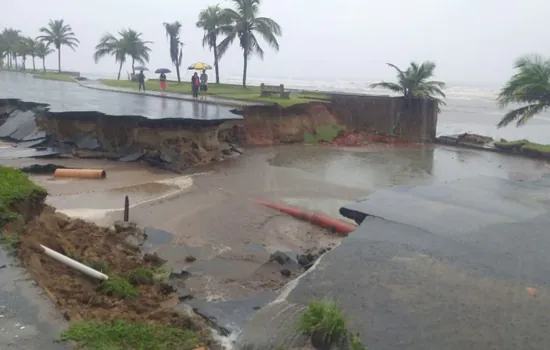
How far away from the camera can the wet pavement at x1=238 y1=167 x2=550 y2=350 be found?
384 centimetres

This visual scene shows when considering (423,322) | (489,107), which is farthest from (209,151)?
(489,107)

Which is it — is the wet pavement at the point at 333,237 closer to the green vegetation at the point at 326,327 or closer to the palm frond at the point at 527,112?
the green vegetation at the point at 326,327

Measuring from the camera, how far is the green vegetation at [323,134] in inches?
993

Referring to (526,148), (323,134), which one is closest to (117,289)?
(323,134)

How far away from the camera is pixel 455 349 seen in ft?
12.0

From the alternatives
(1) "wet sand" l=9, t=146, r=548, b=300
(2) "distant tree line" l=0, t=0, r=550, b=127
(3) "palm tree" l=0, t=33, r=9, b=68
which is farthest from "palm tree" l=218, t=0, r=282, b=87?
(3) "palm tree" l=0, t=33, r=9, b=68

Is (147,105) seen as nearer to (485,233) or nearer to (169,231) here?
(169,231)

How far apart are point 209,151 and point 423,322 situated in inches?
630

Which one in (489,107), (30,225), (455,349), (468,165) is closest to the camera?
(455,349)

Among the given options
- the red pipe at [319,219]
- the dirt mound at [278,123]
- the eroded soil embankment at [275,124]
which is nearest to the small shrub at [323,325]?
the red pipe at [319,219]

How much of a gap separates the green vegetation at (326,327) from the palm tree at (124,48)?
49.0m

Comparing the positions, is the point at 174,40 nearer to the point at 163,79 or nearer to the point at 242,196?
the point at 163,79

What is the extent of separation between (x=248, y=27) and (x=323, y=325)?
31.6 m

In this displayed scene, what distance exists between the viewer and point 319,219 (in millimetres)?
11672
